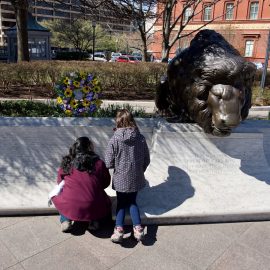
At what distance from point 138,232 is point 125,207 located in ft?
1.08

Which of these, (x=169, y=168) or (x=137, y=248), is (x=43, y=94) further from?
(x=137, y=248)

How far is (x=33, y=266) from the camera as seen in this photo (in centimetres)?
293

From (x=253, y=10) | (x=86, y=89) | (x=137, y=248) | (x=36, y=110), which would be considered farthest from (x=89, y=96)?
(x=253, y=10)

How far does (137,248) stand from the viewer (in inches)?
129

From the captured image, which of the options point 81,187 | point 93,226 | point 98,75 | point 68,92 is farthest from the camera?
point 98,75

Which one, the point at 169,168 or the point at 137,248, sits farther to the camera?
the point at 169,168

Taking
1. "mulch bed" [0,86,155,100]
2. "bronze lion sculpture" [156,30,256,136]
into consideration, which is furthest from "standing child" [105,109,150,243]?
"mulch bed" [0,86,155,100]

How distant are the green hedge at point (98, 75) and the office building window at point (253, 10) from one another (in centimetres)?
3454

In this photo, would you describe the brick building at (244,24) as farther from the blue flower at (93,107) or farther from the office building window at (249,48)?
the blue flower at (93,107)

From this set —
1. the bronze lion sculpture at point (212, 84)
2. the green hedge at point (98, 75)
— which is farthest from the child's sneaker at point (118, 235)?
the green hedge at point (98, 75)

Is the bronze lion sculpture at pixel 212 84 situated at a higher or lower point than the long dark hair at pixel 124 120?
higher

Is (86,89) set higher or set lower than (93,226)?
higher

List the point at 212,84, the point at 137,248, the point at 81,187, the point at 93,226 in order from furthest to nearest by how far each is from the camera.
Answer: the point at 212,84 < the point at 93,226 < the point at 81,187 < the point at 137,248

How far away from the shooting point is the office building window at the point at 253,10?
41.5 m
